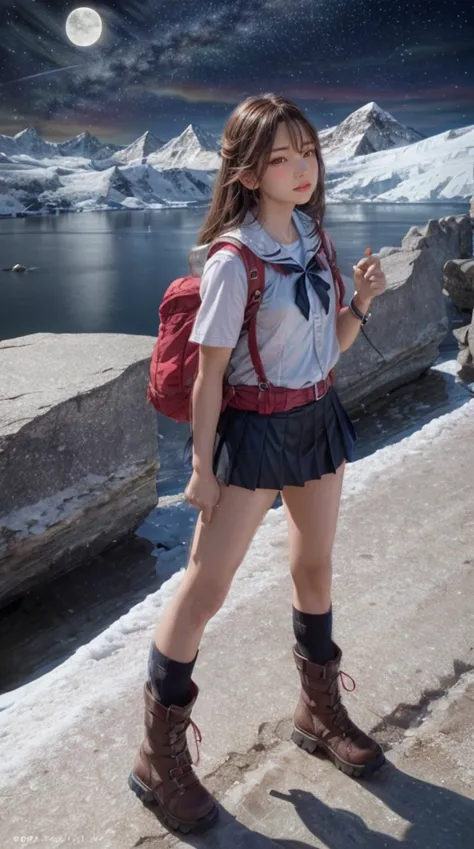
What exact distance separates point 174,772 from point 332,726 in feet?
0.95

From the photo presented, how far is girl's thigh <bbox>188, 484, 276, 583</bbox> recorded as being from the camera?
3.67 feet

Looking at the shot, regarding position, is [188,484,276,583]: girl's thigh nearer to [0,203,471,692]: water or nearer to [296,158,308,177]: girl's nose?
[296,158,308,177]: girl's nose

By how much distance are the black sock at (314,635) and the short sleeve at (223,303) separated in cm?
51

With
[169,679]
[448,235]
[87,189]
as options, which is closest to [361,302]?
[169,679]

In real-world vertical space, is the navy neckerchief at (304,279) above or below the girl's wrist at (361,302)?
above

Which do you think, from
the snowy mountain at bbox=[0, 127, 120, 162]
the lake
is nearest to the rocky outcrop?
the lake

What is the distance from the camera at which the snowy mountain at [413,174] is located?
26469 mm

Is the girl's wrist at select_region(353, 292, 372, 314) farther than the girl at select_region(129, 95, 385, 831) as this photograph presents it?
Yes

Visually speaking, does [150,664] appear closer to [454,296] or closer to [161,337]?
[161,337]

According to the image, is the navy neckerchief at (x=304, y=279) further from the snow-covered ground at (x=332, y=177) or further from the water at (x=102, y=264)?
the snow-covered ground at (x=332, y=177)

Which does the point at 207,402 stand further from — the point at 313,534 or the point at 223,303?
the point at 313,534

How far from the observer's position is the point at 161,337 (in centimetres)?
114

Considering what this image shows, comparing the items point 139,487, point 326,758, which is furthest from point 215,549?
point 139,487

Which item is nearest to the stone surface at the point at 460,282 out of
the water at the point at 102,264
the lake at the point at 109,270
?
the lake at the point at 109,270
